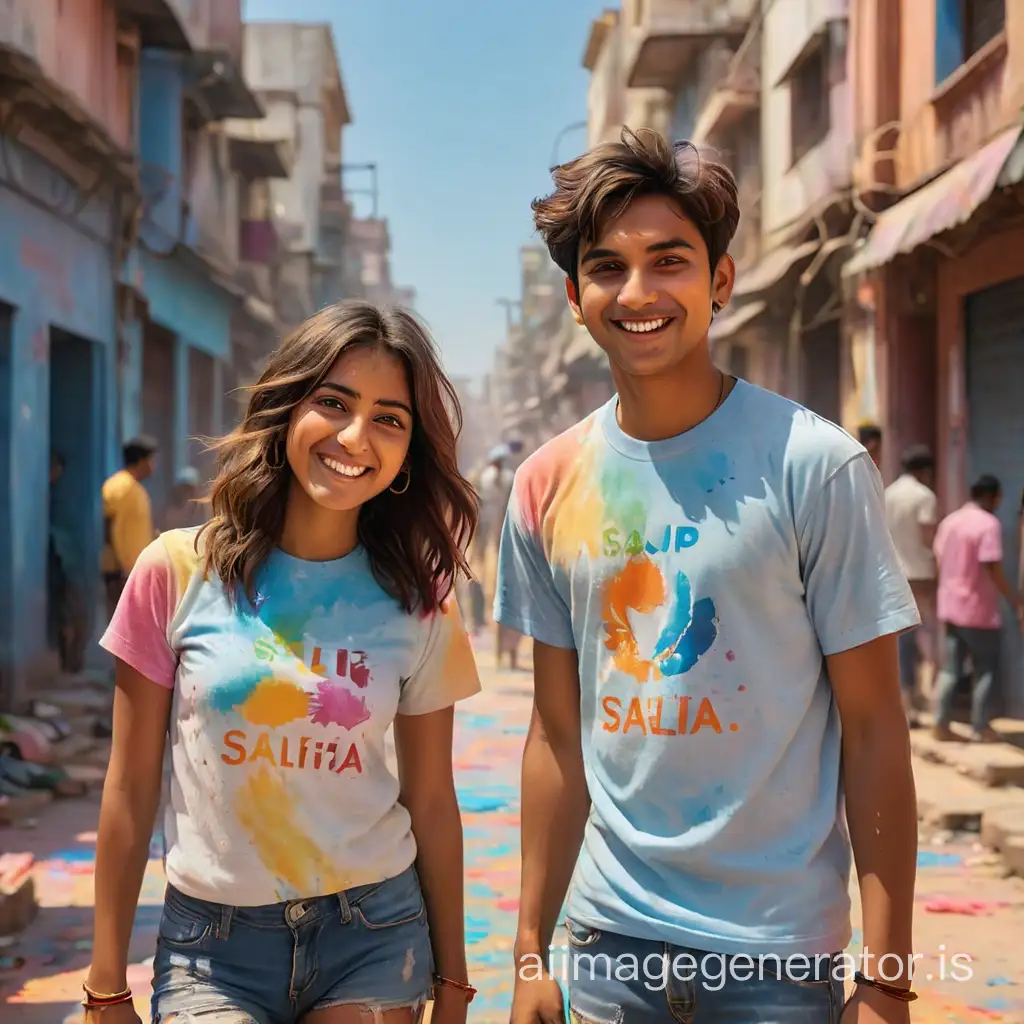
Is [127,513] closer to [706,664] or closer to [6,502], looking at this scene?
[6,502]

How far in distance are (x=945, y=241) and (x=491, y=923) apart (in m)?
7.44

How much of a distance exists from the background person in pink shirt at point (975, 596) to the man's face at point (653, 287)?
6.89 m

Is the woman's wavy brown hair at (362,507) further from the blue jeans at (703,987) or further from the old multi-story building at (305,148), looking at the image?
the old multi-story building at (305,148)

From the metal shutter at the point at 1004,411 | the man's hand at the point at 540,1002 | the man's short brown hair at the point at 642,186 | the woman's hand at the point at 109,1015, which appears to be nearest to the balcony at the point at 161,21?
the metal shutter at the point at 1004,411

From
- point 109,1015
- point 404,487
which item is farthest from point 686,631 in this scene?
point 109,1015

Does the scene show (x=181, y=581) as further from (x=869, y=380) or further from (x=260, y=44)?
(x=260, y=44)

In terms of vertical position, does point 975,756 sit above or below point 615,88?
below

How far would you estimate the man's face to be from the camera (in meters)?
2.12

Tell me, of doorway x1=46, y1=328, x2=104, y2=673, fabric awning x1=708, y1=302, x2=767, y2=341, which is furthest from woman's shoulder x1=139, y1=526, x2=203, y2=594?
fabric awning x1=708, y1=302, x2=767, y2=341

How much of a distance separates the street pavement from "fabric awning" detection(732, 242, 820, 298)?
8371 mm

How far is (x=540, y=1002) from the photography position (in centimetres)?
216

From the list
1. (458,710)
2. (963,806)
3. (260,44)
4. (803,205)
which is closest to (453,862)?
(963,806)

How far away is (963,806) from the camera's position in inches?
262

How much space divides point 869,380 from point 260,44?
29.4 metres
